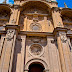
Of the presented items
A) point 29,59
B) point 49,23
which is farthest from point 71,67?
point 49,23

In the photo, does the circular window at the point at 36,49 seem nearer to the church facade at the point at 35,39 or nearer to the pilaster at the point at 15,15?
the church facade at the point at 35,39

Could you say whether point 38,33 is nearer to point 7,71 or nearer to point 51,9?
point 51,9

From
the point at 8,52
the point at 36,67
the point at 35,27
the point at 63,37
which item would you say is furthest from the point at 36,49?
the point at 8,52

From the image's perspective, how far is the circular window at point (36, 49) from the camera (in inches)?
333

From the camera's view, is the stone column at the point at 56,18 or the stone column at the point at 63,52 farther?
the stone column at the point at 56,18

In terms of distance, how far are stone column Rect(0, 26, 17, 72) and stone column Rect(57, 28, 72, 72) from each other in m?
3.64

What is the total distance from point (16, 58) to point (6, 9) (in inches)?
237

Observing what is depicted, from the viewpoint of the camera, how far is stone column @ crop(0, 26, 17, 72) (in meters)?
6.39

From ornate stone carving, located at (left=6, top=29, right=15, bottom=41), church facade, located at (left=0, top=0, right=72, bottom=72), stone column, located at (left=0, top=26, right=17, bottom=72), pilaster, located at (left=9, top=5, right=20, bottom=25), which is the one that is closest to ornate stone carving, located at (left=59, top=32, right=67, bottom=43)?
church facade, located at (left=0, top=0, right=72, bottom=72)

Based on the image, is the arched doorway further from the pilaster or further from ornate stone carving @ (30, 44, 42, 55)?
the pilaster

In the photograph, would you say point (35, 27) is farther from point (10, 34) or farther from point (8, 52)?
point (8, 52)

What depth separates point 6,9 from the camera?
1095cm

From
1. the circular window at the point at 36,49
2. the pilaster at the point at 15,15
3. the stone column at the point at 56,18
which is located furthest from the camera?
the stone column at the point at 56,18

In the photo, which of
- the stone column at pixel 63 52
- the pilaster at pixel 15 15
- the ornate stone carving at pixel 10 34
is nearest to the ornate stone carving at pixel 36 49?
the stone column at pixel 63 52
